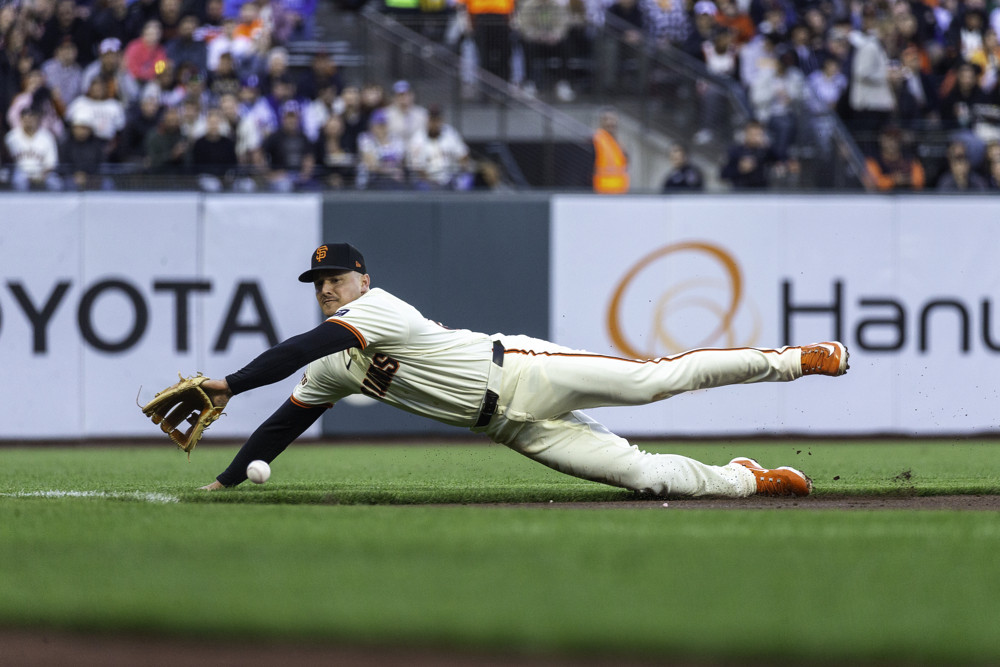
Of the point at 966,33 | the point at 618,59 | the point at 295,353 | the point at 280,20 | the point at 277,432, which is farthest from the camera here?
the point at 966,33

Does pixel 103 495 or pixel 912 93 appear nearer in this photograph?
pixel 103 495

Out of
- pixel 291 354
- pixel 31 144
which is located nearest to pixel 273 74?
pixel 31 144

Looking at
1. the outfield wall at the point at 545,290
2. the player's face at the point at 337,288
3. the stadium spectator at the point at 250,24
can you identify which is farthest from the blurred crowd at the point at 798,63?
the player's face at the point at 337,288

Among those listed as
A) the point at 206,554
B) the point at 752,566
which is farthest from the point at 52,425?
the point at 752,566

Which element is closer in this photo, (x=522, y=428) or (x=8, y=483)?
(x=522, y=428)

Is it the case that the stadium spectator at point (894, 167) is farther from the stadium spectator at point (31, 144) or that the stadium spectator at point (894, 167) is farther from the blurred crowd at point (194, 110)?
the stadium spectator at point (31, 144)

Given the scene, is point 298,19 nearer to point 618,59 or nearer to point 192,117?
point 192,117

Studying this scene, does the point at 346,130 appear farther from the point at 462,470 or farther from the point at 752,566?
the point at 752,566
